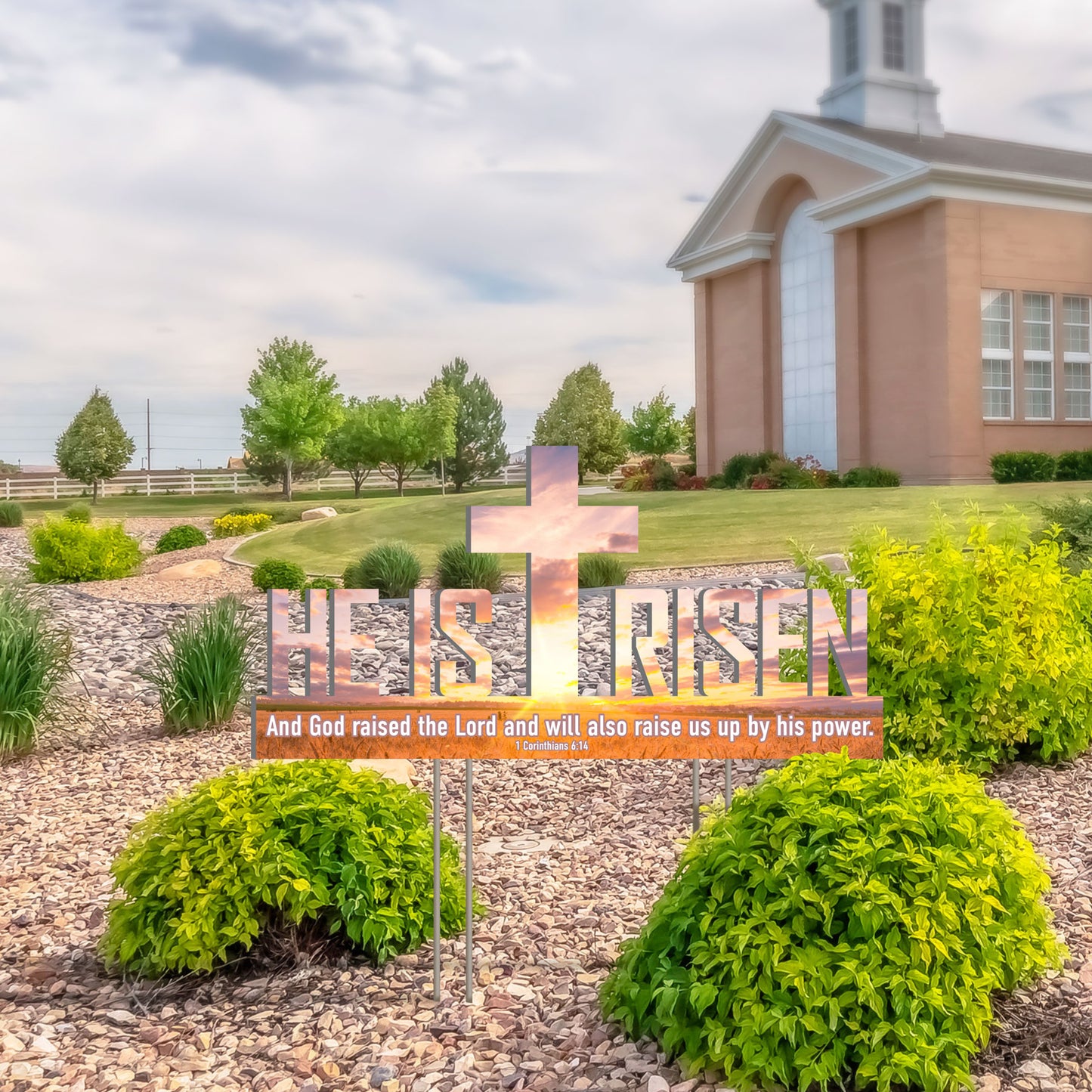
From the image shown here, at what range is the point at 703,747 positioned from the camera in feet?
11.1

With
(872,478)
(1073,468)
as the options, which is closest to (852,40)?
(872,478)

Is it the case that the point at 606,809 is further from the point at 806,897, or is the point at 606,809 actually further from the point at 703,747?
the point at 806,897

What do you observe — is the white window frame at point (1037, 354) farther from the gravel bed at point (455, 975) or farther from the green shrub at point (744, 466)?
the gravel bed at point (455, 975)

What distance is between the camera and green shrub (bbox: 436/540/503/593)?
13328 millimetres

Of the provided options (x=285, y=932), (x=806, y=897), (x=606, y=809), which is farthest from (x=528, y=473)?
(x=606, y=809)

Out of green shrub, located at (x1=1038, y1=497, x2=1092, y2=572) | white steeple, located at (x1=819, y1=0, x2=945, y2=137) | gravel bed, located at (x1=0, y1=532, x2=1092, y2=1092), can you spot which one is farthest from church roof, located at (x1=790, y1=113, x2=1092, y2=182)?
gravel bed, located at (x1=0, y1=532, x2=1092, y2=1092)

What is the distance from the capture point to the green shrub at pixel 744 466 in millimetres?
24141

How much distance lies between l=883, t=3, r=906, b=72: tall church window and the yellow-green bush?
17.9 m

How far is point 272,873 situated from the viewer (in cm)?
346

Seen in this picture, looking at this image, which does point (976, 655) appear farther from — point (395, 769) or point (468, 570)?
point (468, 570)

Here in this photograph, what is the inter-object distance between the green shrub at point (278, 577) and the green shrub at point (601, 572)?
3.59m

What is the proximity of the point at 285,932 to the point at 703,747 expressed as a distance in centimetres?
154

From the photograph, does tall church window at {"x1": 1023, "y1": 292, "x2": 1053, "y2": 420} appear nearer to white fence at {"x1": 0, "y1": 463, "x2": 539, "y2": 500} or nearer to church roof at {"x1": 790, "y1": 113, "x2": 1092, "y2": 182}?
church roof at {"x1": 790, "y1": 113, "x2": 1092, "y2": 182}

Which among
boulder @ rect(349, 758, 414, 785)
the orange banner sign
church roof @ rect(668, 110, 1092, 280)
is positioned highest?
church roof @ rect(668, 110, 1092, 280)
